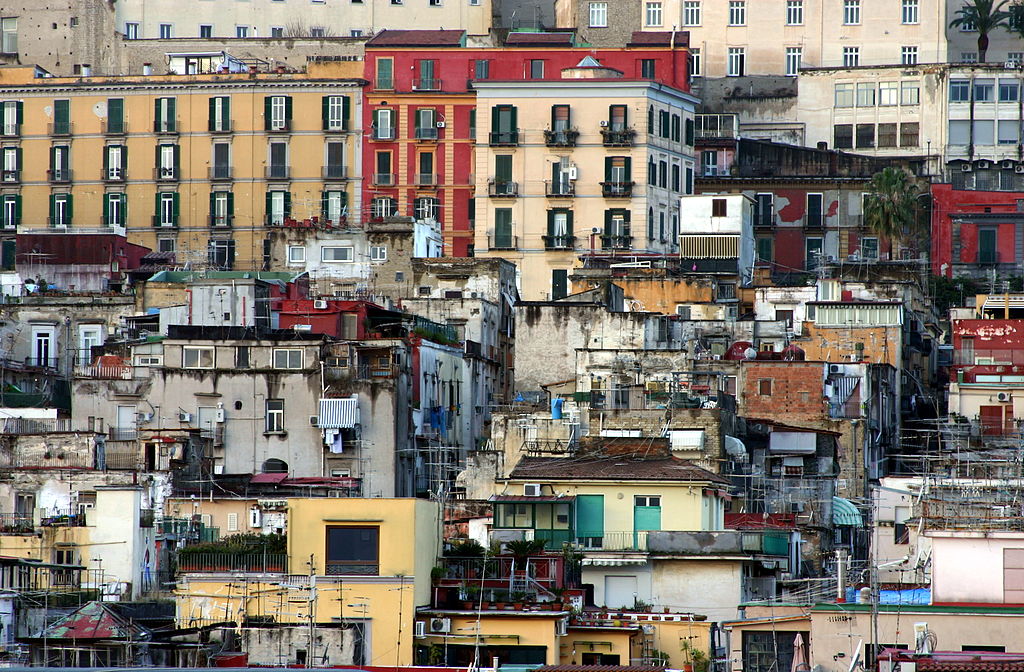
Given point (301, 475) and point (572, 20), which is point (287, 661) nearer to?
point (301, 475)

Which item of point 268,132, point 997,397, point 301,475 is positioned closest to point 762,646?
point 301,475

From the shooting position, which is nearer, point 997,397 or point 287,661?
point 287,661

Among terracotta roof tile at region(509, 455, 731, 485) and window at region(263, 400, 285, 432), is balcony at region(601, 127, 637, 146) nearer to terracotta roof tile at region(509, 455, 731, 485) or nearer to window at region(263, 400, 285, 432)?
window at region(263, 400, 285, 432)

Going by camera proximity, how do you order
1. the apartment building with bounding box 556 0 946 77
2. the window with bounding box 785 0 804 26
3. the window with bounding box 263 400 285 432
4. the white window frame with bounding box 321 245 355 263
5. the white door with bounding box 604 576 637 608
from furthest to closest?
the window with bounding box 785 0 804 26, the apartment building with bounding box 556 0 946 77, the white window frame with bounding box 321 245 355 263, the window with bounding box 263 400 285 432, the white door with bounding box 604 576 637 608

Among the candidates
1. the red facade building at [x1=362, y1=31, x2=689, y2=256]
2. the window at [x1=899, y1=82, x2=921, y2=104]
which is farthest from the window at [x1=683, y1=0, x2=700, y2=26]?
the red facade building at [x1=362, y1=31, x2=689, y2=256]

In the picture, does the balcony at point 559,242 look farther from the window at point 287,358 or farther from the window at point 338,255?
the window at point 287,358

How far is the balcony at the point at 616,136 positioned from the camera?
94812mm

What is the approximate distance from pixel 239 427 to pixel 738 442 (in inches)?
609

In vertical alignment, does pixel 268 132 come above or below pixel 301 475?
above

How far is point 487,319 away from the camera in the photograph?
3187 inches

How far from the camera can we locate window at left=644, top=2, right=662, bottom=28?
4577 inches

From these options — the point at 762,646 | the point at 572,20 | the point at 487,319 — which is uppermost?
the point at 572,20

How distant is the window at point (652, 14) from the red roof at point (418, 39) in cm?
1510

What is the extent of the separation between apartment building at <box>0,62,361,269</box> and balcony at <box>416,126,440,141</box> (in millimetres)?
2987
